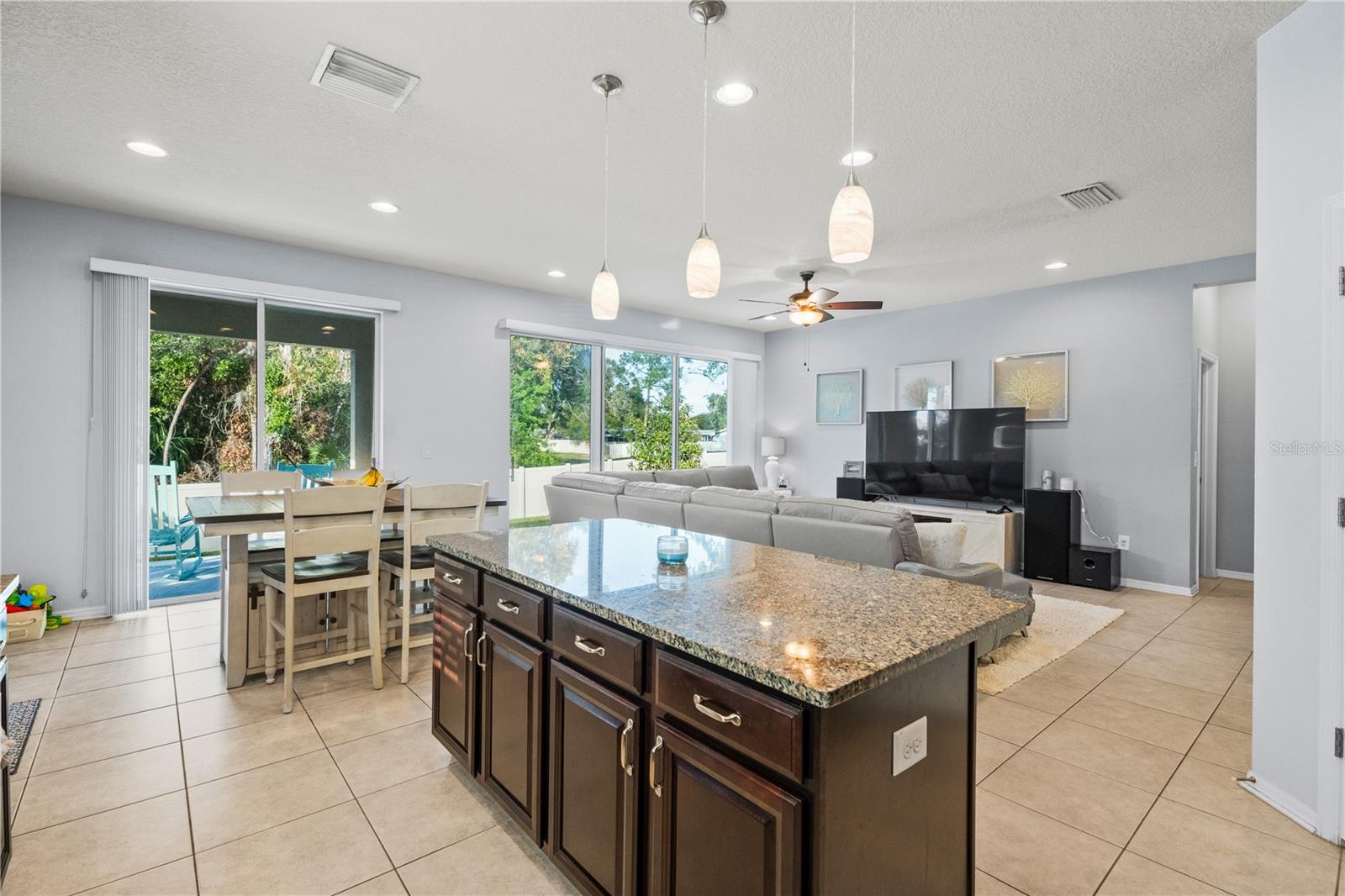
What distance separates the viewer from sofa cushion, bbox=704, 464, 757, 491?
6.62 meters

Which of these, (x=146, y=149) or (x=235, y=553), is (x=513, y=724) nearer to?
(x=235, y=553)

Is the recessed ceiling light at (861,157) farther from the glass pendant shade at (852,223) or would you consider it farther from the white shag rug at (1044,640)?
the white shag rug at (1044,640)

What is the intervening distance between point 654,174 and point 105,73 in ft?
7.68

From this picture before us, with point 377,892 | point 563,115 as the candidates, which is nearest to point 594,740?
point 377,892

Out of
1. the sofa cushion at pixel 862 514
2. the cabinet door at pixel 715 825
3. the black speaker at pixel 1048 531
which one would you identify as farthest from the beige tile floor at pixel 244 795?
the black speaker at pixel 1048 531

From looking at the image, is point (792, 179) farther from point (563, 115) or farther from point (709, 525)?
point (709, 525)

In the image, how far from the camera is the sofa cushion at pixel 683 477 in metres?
6.11

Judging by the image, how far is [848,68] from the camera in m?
2.40

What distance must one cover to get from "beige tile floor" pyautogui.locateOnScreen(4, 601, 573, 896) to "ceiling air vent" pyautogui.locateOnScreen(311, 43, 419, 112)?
8.68 feet

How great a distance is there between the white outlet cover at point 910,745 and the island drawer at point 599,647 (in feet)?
1.75

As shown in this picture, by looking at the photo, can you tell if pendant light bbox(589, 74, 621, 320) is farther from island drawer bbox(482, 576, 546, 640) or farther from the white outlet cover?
the white outlet cover

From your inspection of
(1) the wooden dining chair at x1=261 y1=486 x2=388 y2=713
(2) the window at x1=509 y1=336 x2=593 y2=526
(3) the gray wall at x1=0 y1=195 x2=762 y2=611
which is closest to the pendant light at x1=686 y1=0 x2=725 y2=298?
(1) the wooden dining chair at x1=261 y1=486 x2=388 y2=713

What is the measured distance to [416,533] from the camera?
3365mm

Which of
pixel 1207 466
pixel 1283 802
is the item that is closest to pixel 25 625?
pixel 1283 802
